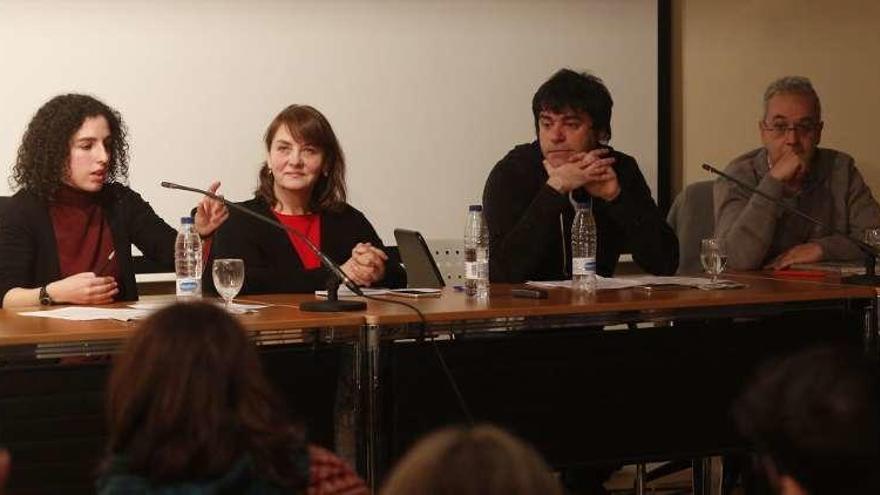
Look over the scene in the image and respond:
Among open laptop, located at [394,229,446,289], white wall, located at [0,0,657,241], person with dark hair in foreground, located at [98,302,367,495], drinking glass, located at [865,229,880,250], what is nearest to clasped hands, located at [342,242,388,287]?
open laptop, located at [394,229,446,289]

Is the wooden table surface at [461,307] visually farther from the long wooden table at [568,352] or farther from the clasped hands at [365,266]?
the clasped hands at [365,266]

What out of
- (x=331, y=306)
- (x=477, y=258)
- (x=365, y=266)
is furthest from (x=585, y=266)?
(x=331, y=306)

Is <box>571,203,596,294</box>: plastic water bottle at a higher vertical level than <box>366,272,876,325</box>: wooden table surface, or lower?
higher

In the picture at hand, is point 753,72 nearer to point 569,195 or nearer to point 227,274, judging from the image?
point 569,195

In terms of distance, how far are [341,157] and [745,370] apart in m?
1.34

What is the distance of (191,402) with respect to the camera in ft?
5.43

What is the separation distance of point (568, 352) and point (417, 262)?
0.61 m

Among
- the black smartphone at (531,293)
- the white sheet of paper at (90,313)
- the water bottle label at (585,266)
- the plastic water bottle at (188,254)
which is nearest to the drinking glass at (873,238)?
the water bottle label at (585,266)

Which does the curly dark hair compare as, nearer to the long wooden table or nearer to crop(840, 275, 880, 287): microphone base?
the long wooden table

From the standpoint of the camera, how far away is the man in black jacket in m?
4.03

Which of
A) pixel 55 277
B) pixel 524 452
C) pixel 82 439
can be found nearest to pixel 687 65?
pixel 55 277

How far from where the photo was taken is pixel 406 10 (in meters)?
5.20

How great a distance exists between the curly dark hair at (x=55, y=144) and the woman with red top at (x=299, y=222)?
40cm

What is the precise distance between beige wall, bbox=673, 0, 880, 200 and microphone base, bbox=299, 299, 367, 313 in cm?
275
